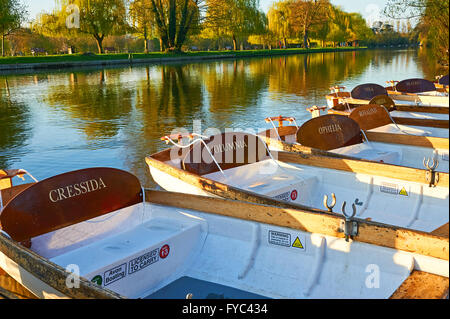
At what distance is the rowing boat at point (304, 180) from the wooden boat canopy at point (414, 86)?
10725 millimetres

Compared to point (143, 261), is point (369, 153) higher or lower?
higher

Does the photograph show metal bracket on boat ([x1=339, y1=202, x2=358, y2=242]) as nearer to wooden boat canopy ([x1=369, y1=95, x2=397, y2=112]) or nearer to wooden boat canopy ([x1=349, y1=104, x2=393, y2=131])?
wooden boat canopy ([x1=349, y1=104, x2=393, y2=131])

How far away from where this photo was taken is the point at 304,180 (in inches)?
255

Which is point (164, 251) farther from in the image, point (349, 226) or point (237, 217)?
point (349, 226)

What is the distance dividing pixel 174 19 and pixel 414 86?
41854mm

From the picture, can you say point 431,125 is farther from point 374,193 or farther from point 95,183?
point 95,183

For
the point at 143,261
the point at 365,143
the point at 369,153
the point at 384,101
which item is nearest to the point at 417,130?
the point at 365,143

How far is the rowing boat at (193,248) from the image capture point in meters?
3.98

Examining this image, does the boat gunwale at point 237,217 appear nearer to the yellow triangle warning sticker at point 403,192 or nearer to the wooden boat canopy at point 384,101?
the yellow triangle warning sticker at point 403,192

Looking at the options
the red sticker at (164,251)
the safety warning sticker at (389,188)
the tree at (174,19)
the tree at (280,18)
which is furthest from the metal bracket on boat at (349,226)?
the tree at (280,18)

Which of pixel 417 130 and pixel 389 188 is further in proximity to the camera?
pixel 417 130

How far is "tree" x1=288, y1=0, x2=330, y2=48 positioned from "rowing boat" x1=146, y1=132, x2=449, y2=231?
77.1m
